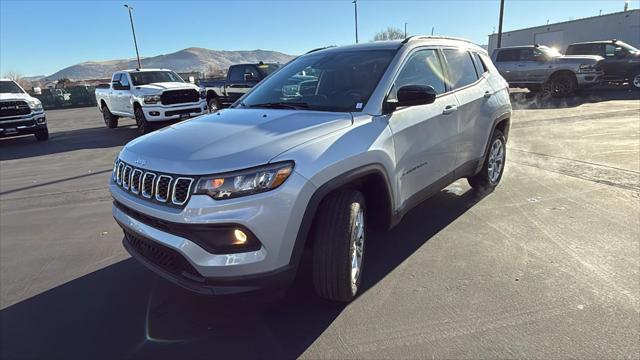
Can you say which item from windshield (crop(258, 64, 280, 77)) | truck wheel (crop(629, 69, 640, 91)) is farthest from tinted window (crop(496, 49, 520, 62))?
windshield (crop(258, 64, 280, 77))

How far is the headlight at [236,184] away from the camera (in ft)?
7.72

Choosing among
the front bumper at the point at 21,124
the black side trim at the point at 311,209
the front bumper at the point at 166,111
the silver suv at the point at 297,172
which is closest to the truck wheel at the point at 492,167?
the silver suv at the point at 297,172

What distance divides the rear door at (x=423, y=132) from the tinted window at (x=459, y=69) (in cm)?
20

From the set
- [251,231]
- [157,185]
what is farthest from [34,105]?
[251,231]

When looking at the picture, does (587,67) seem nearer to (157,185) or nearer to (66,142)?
(157,185)

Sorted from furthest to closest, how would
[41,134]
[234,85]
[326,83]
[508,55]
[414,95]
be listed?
[508,55] < [234,85] < [41,134] < [326,83] < [414,95]

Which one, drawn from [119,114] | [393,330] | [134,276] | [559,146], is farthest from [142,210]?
[119,114]

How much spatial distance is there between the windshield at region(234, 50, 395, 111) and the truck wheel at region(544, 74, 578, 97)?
15.1m

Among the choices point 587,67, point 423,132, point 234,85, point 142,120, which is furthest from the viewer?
point 587,67

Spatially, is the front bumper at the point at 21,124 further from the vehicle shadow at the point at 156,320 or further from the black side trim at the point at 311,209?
the black side trim at the point at 311,209

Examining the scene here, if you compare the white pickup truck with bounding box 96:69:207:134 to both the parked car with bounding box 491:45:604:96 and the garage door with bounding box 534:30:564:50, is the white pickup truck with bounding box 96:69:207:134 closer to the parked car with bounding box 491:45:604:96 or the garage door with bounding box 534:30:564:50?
the parked car with bounding box 491:45:604:96

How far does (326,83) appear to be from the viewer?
3.75 m

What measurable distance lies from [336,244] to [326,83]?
1.65 metres

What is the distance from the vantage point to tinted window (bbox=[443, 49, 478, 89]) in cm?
431
